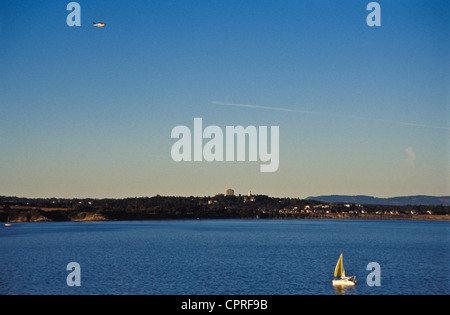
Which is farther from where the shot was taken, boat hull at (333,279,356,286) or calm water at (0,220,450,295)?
boat hull at (333,279,356,286)

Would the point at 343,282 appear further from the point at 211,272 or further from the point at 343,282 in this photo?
the point at 211,272

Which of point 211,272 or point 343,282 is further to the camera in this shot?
point 211,272

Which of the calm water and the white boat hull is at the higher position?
the white boat hull

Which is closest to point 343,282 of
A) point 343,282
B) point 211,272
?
point 343,282

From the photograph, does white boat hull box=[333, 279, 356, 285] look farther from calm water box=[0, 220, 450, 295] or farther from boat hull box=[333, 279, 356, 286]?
calm water box=[0, 220, 450, 295]

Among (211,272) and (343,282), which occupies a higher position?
(343,282)

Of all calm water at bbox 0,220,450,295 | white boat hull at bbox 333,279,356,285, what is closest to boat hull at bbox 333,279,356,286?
white boat hull at bbox 333,279,356,285

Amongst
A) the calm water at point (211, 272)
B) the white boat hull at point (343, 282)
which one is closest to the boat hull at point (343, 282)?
the white boat hull at point (343, 282)

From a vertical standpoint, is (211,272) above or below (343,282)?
below

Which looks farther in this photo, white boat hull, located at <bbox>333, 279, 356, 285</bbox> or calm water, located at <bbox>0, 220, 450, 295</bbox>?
white boat hull, located at <bbox>333, 279, 356, 285</bbox>

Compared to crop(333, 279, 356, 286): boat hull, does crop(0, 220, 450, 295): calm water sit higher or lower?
lower

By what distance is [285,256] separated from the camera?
112188mm
